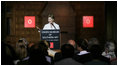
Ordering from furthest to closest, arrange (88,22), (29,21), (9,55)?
(88,22)
(29,21)
(9,55)

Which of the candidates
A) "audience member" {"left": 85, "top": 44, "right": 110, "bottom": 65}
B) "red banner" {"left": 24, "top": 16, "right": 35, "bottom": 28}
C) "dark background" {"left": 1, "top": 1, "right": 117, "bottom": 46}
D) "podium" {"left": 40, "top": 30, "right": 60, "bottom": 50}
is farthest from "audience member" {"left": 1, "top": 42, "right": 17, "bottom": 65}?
"dark background" {"left": 1, "top": 1, "right": 117, "bottom": 46}

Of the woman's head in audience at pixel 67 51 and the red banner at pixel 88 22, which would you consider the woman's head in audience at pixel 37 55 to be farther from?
the red banner at pixel 88 22

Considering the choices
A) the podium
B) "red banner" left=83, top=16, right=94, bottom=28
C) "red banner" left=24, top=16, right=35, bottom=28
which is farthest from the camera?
"red banner" left=83, top=16, right=94, bottom=28

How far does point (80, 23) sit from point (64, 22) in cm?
78

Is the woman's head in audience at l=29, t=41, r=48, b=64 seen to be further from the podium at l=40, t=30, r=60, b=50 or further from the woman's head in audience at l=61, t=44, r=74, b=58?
the podium at l=40, t=30, r=60, b=50

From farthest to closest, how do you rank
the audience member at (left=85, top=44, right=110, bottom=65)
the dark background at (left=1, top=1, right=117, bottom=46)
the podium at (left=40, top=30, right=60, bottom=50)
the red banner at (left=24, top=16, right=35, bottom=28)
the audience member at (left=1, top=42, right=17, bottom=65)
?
1. the dark background at (left=1, top=1, right=117, bottom=46)
2. the red banner at (left=24, top=16, right=35, bottom=28)
3. the podium at (left=40, top=30, right=60, bottom=50)
4. the audience member at (left=85, top=44, right=110, bottom=65)
5. the audience member at (left=1, top=42, right=17, bottom=65)

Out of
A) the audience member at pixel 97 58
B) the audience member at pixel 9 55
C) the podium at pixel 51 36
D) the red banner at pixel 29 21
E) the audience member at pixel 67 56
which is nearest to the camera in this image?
the audience member at pixel 9 55

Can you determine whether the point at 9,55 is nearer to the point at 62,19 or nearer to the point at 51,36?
the point at 51,36

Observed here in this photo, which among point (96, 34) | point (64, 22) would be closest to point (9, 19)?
point (64, 22)

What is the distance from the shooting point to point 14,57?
8.49 feet

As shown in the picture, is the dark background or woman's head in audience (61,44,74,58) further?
the dark background

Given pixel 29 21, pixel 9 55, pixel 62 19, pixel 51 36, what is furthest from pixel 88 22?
pixel 9 55

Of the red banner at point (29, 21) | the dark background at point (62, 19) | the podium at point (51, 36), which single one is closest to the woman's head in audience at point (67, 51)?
the podium at point (51, 36)

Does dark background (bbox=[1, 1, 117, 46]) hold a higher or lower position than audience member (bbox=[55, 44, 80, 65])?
higher
